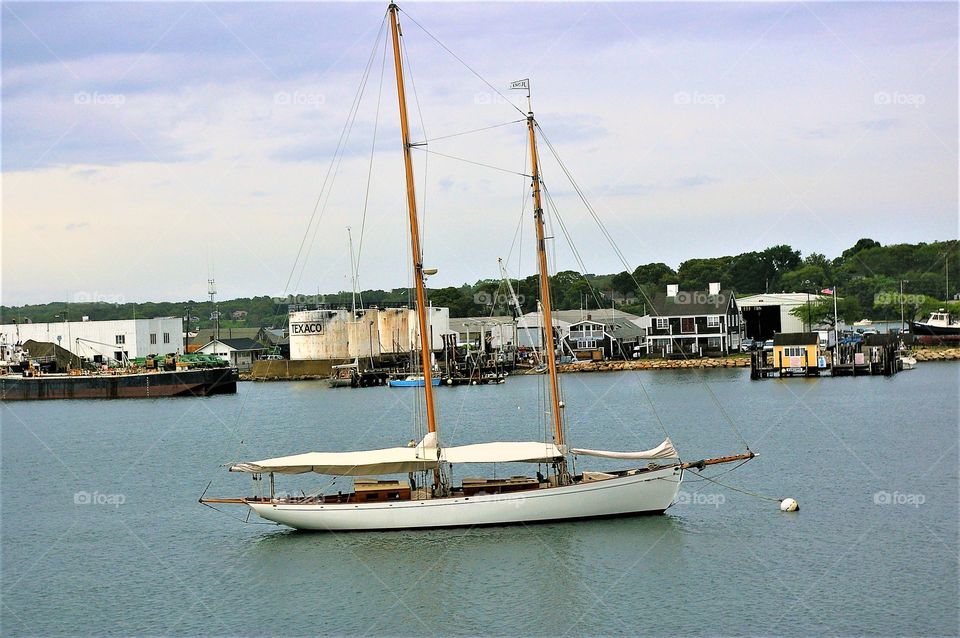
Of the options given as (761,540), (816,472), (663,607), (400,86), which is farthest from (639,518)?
(400,86)

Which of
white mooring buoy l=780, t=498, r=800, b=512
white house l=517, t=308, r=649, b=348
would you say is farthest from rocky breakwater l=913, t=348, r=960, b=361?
white mooring buoy l=780, t=498, r=800, b=512

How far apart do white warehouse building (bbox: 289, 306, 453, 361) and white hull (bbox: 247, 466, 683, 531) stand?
105m

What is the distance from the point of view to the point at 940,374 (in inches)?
3944

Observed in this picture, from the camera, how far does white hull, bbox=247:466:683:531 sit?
31875 millimetres

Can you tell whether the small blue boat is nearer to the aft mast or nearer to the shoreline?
the shoreline

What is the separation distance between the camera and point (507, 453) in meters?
32.5

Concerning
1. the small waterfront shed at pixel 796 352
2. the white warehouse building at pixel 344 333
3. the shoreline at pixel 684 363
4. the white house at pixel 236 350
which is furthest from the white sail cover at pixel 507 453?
the white house at pixel 236 350

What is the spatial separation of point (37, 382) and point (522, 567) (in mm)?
98750

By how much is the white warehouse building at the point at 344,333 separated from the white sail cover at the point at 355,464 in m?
105

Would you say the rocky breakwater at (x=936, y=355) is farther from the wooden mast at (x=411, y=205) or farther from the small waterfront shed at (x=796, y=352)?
the wooden mast at (x=411, y=205)

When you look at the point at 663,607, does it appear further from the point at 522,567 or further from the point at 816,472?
the point at 816,472

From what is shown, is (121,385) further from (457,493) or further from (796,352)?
(457,493)

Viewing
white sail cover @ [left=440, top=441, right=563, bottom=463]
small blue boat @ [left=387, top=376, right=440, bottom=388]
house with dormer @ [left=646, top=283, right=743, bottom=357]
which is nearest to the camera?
white sail cover @ [left=440, top=441, right=563, bottom=463]

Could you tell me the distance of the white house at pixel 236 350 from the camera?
162250mm
